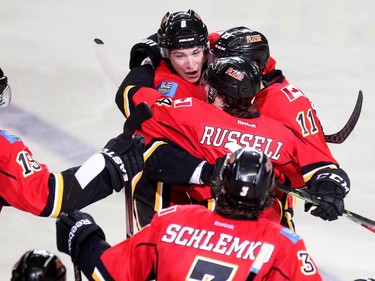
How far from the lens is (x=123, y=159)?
Answer: 13.6ft

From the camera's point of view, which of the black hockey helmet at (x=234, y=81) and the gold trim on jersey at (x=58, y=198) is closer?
the gold trim on jersey at (x=58, y=198)

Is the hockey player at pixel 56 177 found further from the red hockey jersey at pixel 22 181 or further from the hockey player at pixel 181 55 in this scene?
the hockey player at pixel 181 55

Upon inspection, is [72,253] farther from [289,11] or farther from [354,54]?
[289,11]

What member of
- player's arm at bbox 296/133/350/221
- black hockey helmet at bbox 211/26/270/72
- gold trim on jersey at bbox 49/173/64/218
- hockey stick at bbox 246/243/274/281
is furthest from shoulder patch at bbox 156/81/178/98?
hockey stick at bbox 246/243/274/281

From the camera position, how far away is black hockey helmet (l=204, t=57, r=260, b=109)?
174 inches

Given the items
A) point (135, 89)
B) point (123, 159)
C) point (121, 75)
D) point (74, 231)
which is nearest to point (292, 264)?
point (74, 231)

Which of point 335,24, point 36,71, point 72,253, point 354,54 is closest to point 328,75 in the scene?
point 354,54

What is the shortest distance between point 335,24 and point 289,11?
0.47 metres

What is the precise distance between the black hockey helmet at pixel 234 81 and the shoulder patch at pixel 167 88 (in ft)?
1.43

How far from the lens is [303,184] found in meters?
4.71

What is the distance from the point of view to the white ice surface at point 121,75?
18.7 ft

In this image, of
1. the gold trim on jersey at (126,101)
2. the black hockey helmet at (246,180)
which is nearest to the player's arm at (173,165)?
the gold trim on jersey at (126,101)

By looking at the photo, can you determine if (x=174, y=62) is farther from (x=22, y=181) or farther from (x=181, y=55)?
(x=22, y=181)

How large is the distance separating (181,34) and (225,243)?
1884 mm
